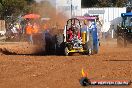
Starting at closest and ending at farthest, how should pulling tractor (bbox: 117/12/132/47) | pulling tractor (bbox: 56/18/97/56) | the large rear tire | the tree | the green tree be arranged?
pulling tractor (bbox: 56/18/97/56), the large rear tire, pulling tractor (bbox: 117/12/132/47), the green tree, the tree

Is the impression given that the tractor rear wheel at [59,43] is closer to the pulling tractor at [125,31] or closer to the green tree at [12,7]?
the pulling tractor at [125,31]

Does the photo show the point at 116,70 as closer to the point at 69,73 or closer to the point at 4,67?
the point at 69,73

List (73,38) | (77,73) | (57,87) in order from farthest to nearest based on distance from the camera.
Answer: (73,38) < (77,73) < (57,87)

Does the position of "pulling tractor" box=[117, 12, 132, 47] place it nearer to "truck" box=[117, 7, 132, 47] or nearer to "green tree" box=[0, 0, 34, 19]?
"truck" box=[117, 7, 132, 47]

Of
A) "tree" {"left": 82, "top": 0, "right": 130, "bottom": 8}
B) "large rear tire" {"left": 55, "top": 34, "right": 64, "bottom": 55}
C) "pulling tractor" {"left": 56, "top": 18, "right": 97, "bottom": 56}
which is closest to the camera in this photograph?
"pulling tractor" {"left": 56, "top": 18, "right": 97, "bottom": 56}

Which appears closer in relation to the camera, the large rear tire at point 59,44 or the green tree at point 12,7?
the large rear tire at point 59,44

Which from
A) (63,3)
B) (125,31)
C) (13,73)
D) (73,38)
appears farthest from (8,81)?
(63,3)

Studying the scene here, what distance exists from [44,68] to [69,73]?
1886 millimetres

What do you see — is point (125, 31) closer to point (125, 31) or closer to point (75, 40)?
point (125, 31)

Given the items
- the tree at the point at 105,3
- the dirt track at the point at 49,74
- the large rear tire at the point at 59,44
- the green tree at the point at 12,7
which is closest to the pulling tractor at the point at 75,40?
the large rear tire at the point at 59,44

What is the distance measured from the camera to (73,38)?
23.3 metres

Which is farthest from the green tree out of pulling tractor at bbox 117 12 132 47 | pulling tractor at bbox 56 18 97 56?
pulling tractor at bbox 56 18 97 56

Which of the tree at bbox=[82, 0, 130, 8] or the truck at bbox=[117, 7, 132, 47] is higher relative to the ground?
the tree at bbox=[82, 0, 130, 8]

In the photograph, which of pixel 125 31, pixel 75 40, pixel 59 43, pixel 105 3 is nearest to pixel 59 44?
pixel 59 43
